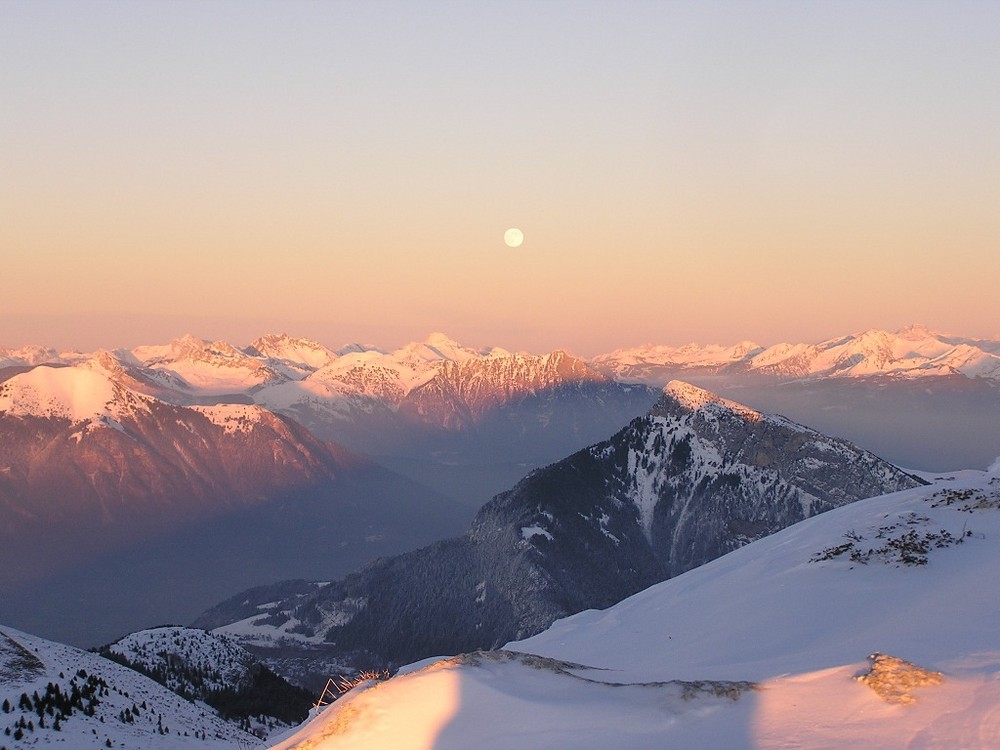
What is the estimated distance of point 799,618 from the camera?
3169 cm

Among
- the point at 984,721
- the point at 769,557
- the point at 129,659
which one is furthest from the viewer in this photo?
the point at 129,659

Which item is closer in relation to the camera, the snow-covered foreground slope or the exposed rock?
the snow-covered foreground slope

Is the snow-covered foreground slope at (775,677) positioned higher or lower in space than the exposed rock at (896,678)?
lower

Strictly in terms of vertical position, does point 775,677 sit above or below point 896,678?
below

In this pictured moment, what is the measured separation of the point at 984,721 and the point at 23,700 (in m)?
44.7

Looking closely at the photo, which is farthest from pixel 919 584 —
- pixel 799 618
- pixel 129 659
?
pixel 129 659

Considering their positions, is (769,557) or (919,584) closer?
(919,584)

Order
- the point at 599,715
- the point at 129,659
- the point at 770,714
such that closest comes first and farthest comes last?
the point at 770,714, the point at 599,715, the point at 129,659

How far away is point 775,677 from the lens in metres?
21.6

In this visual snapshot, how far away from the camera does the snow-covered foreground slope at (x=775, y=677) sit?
58.5 feet

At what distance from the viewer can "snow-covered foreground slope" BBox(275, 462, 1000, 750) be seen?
1783 centimetres

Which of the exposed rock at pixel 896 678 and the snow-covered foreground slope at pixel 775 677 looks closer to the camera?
the snow-covered foreground slope at pixel 775 677

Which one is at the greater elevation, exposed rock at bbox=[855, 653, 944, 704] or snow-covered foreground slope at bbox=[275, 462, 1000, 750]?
exposed rock at bbox=[855, 653, 944, 704]

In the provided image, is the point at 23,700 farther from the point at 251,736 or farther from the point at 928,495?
the point at 928,495
